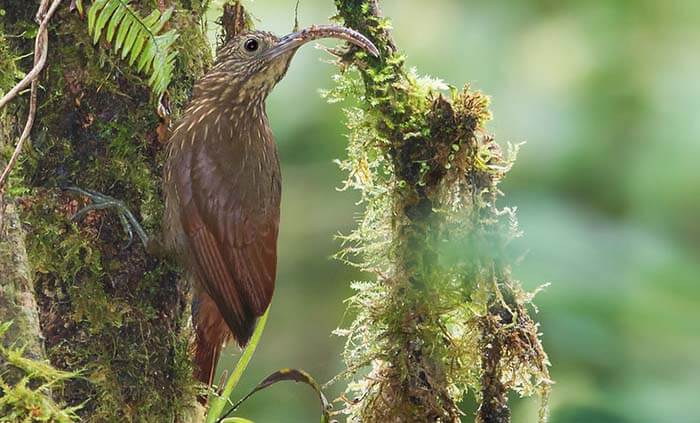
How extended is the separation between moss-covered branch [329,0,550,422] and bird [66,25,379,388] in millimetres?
151

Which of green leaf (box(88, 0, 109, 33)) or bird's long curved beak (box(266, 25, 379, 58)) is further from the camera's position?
bird's long curved beak (box(266, 25, 379, 58))

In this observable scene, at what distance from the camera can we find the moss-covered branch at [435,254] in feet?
8.68

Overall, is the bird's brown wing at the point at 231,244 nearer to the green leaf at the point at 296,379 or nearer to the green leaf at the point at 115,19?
the green leaf at the point at 296,379

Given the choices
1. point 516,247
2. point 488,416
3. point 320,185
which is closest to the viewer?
point 488,416

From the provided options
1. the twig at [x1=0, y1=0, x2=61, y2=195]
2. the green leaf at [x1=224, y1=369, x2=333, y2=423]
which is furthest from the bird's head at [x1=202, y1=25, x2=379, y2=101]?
the green leaf at [x1=224, y1=369, x2=333, y2=423]

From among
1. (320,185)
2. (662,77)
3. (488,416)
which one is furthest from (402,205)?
(320,185)

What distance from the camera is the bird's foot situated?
2.56 metres

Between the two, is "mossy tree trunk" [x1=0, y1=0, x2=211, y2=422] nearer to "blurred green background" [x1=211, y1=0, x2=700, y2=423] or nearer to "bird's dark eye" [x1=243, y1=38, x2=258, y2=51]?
"bird's dark eye" [x1=243, y1=38, x2=258, y2=51]

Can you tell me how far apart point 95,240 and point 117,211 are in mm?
96

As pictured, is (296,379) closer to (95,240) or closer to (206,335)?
(206,335)

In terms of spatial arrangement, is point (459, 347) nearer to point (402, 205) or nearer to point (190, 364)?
point (402, 205)

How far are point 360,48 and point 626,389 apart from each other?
4.08 ft

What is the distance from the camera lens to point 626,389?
2.96 meters

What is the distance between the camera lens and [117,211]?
2.60m
